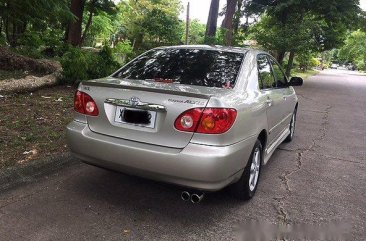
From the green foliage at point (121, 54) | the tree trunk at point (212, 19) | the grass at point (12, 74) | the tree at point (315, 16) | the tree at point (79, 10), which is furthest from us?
Result: the tree at point (315, 16)

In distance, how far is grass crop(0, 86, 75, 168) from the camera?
14.8ft

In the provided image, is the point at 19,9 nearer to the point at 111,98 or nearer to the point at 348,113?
the point at 111,98

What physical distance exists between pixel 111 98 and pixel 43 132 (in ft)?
7.60

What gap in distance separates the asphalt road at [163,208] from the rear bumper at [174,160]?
417 millimetres

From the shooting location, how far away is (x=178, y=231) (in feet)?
10.5

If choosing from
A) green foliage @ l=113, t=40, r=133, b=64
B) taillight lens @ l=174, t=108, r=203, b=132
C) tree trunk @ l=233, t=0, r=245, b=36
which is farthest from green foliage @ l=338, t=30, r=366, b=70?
taillight lens @ l=174, t=108, r=203, b=132

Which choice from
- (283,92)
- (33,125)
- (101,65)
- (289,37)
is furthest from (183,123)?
(289,37)

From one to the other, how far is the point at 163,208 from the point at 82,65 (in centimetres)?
560

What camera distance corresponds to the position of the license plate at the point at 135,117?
3250 millimetres

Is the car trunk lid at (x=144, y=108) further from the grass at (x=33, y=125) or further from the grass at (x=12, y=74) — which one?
the grass at (x=12, y=74)

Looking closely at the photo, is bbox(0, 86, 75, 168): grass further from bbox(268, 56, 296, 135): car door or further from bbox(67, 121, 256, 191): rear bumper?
bbox(268, 56, 296, 135): car door

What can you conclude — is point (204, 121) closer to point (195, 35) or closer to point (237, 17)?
point (237, 17)

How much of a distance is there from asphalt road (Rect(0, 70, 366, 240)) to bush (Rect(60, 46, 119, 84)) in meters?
4.18

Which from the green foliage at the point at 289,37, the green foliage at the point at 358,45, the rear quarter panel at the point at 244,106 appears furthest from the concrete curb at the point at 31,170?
the green foliage at the point at 358,45
